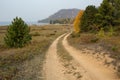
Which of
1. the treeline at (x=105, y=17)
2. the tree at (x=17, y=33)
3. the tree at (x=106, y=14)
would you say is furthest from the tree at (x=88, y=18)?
the tree at (x=17, y=33)

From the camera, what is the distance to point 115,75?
49.9ft

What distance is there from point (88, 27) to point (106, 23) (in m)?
7.91

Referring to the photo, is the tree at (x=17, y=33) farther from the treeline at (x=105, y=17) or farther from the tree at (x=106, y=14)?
the tree at (x=106, y=14)

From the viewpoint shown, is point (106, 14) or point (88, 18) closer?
point (106, 14)

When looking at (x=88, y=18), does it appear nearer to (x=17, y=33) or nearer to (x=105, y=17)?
(x=105, y=17)

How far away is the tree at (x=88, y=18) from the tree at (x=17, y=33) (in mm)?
25628

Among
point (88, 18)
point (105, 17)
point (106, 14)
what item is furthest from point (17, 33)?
point (88, 18)

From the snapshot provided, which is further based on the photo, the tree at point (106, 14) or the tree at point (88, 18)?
the tree at point (88, 18)

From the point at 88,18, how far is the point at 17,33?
1103 inches

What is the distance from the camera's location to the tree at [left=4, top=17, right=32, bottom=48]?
1475 inches

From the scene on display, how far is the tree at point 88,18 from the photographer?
59741 millimetres

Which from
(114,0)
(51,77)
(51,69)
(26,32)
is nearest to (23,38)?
(26,32)

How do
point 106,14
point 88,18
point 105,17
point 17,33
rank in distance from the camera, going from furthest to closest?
point 88,18
point 106,14
point 105,17
point 17,33

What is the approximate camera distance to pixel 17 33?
37812 mm
